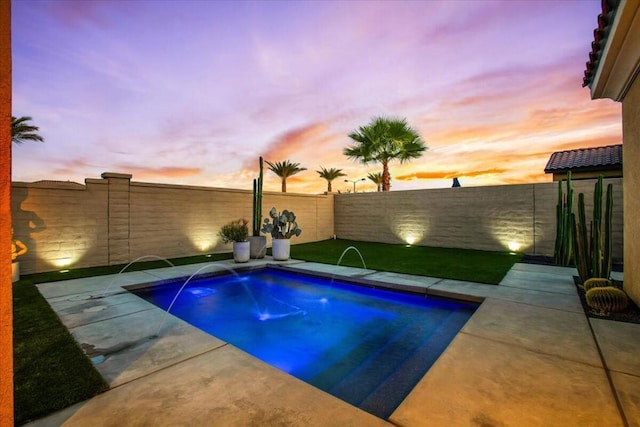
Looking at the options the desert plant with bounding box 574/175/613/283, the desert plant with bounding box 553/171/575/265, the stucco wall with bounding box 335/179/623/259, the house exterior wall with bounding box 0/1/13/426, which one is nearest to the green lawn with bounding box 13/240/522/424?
the house exterior wall with bounding box 0/1/13/426

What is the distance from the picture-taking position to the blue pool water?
8.61 feet

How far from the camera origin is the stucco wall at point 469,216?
8.77 m

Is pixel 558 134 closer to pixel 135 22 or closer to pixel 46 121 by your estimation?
pixel 135 22

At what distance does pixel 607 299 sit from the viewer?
11.7 feet

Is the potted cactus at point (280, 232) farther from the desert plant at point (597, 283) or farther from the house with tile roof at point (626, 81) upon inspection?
the house with tile roof at point (626, 81)

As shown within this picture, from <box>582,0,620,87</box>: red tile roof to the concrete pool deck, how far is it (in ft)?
11.0

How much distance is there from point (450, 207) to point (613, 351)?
28.3ft

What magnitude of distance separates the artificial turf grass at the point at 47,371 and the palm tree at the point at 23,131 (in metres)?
13.1

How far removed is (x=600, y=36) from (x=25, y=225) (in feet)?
35.6

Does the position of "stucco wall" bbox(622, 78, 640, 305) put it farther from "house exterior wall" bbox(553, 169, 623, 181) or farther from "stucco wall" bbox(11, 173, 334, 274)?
"house exterior wall" bbox(553, 169, 623, 181)

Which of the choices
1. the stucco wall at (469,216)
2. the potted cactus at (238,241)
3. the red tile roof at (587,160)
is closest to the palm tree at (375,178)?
the red tile roof at (587,160)

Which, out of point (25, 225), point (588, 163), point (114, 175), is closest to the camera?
point (25, 225)

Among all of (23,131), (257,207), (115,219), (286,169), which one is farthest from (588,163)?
(23,131)

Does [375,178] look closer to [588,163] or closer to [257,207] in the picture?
[588,163]
